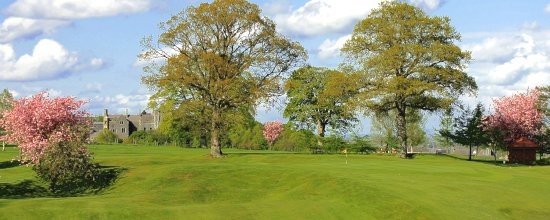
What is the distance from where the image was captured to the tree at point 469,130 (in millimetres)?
83812

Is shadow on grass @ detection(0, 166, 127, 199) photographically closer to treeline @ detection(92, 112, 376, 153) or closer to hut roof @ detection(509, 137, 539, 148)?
treeline @ detection(92, 112, 376, 153)

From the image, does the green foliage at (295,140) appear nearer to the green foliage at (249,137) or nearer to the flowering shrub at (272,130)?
the green foliage at (249,137)

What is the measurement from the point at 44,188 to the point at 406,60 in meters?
42.3

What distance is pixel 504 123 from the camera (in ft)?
282

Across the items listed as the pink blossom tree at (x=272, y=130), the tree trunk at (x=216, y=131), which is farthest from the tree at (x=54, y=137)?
the pink blossom tree at (x=272, y=130)

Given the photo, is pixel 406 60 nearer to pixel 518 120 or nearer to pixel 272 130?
pixel 518 120

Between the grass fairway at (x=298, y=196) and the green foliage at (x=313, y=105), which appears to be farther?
the green foliage at (x=313, y=105)

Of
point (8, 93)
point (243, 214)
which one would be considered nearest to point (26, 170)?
point (243, 214)

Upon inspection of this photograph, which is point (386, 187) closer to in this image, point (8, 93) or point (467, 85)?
point (467, 85)

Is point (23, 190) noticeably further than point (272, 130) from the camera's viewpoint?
No

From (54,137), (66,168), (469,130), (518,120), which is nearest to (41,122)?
(54,137)

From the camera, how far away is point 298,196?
37.7 m

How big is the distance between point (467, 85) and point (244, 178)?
3887 centimetres

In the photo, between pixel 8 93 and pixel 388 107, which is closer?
pixel 388 107
